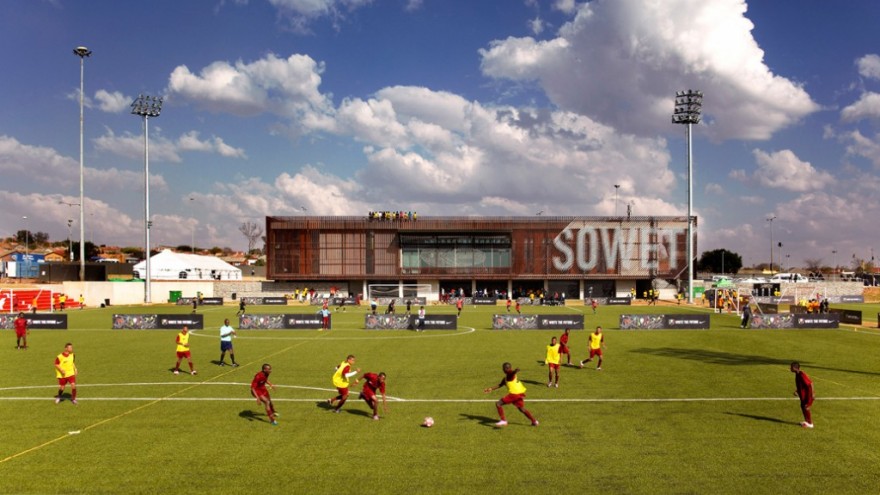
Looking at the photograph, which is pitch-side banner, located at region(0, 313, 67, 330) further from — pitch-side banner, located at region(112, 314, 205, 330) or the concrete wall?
the concrete wall

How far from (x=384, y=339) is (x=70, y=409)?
22.4 metres

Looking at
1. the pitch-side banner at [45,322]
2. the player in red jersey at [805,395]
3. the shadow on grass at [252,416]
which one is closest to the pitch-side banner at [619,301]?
the pitch-side banner at [45,322]

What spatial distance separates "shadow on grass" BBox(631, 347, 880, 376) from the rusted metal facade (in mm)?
62037

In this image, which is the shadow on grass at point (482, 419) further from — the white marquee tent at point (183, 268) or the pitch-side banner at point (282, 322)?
the white marquee tent at point (183, 268)

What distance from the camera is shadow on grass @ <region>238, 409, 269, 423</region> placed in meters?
17.7

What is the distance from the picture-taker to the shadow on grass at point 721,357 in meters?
28.3

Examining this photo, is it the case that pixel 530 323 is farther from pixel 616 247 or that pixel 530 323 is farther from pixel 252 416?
pixel 616 247

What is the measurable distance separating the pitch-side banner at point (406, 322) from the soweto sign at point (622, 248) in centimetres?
5295

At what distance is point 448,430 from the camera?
1634 centimetres

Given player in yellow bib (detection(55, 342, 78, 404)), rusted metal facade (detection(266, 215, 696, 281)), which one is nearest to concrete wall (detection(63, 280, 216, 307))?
rusted metal facade (detection(266, 215, 696, 281))

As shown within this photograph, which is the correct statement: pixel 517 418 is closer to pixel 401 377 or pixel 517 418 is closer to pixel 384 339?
pixel 401 377

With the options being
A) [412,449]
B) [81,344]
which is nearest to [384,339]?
[81,344]

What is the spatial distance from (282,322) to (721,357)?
31916mm

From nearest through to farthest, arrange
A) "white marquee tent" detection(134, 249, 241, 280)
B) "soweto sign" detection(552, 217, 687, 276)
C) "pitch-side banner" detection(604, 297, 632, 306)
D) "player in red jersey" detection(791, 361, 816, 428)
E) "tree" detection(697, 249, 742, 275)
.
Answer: "player in red jersey" detection(791, 361, 816, 428) → "pitch-side banner" detection(604, 297, 632, 306) → "soweto sign" detection(552, 217, 687, 276) → "white marquee tent" detection(134, 249, 241, 280) → "tree" detection(697, 249, 742, 275)
